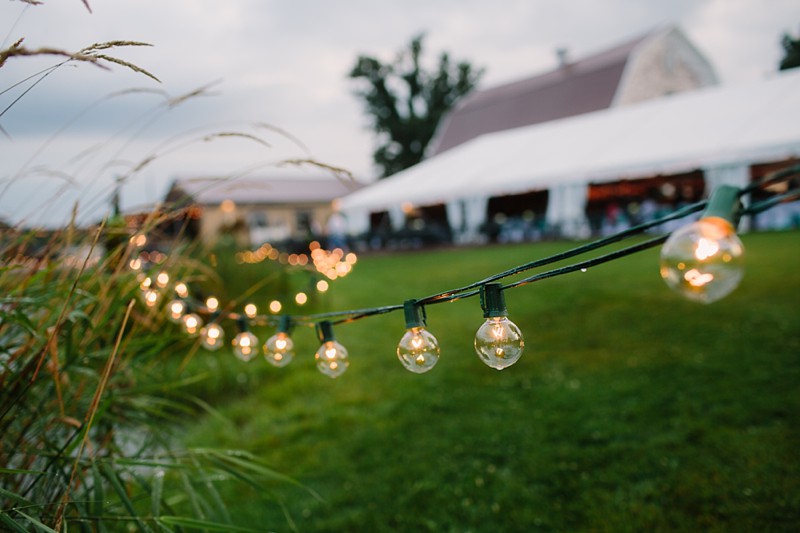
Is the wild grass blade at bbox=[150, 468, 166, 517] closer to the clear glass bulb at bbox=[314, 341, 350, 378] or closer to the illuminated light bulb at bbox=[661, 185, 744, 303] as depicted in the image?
the clear glass bulb at bbox=[314, 341, 350, 378]

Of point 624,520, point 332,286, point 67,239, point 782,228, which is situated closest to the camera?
point 67,239

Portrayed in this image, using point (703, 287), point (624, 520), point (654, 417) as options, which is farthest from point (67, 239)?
point (654, 417)

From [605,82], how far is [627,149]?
962 centimetres

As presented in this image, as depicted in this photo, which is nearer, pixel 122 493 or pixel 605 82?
pixel 122 493

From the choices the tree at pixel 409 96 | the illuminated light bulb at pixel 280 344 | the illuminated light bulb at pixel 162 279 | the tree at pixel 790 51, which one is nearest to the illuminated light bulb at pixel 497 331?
the illuminated light bulb at pixel 280 344

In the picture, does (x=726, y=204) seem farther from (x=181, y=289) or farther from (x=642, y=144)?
(x=642, y=144)

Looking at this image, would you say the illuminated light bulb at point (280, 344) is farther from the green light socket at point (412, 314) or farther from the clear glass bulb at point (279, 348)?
the green light socket at point (412, 314)

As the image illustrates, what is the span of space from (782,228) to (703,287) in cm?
1219

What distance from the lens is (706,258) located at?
0.56m

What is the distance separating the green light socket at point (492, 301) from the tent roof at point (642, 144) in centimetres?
818

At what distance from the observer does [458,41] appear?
2866 cm

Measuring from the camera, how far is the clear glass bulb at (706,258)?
558 mm

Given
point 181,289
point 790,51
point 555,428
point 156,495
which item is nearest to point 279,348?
point 156,495

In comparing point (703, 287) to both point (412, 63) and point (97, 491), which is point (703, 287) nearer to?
point (97, 491)
